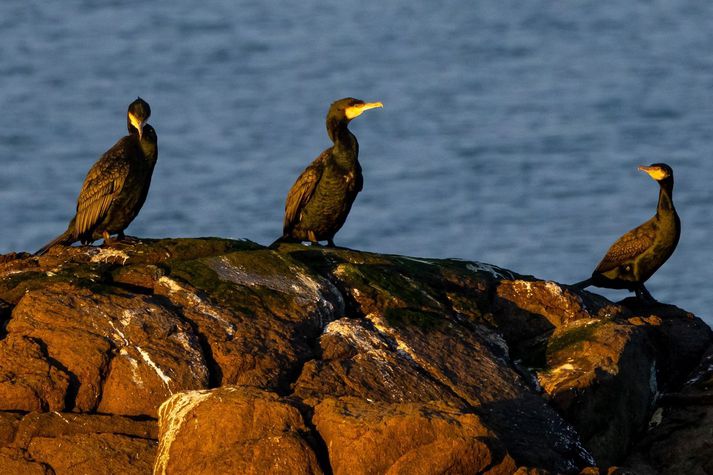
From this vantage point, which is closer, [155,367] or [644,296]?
[155,367]

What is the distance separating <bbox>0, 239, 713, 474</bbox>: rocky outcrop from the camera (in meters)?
8.36

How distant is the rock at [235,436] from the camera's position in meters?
8.19

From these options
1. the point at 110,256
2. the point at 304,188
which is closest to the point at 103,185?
the point at 110,256

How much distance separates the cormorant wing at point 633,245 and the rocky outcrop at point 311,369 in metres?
2.26

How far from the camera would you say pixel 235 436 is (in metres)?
8.35

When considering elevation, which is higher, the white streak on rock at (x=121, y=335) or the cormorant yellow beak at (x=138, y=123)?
the cormorant yellow beak at (x=138, y=123)

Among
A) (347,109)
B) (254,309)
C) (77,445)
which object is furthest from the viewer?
(347,109)

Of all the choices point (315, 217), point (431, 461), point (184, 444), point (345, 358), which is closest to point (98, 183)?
point (315, 217)

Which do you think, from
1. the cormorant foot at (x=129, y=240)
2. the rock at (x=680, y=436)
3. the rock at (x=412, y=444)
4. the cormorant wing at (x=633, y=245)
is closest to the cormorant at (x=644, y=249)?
the cormorant wing at (x=633, y=245)

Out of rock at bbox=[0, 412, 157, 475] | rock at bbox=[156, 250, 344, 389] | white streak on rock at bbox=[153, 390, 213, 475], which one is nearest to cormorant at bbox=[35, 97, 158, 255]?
rock at bbox=[156, 250, 344, 389]

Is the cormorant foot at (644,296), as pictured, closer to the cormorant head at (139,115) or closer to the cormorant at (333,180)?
the cormorant at (333,180)

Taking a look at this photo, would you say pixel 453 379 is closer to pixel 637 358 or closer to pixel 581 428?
pixel 581 428

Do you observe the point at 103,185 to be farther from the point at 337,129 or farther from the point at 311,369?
the point at 311,369

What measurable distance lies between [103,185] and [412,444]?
479cm
